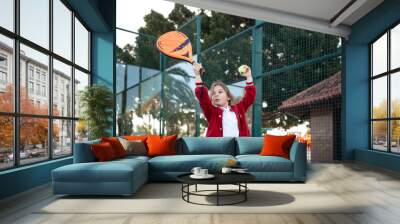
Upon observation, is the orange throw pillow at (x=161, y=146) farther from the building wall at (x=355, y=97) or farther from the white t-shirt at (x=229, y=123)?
the building wall at (x=355, y=97)

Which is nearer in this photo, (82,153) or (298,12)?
(82,153)

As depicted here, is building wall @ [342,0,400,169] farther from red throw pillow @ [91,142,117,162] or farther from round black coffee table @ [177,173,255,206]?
red throw pillow @ [91,142,117,162]

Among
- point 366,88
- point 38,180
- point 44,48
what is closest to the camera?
point 38,180

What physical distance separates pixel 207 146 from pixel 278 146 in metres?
1.10

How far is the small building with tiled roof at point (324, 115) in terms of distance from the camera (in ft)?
26.8

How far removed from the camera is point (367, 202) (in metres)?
3.89

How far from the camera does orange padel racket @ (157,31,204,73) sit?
7359mm

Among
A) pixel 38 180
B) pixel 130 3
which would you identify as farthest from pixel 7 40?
pixel 130 3

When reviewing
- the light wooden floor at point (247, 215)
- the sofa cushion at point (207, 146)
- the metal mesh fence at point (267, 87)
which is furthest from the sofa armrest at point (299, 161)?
the metal mesh fence at point (267, 87)

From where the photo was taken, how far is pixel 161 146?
5.66 meters

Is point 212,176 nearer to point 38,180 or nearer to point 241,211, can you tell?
point 241,211

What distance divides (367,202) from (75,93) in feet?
16.5

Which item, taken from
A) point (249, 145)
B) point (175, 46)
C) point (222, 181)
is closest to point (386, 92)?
point (249, 145)

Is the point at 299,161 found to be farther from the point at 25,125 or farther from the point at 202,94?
the point at 25,125
